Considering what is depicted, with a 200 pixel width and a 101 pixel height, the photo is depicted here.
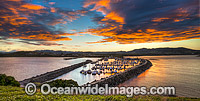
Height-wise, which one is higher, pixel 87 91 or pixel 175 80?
pixel 87 91

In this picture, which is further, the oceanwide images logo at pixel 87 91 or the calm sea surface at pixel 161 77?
the calm sea surface at pixel 161 77

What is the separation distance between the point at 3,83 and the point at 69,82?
11.7m

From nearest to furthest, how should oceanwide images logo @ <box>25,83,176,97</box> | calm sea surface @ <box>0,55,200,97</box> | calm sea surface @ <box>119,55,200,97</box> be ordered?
oceanwide images logo @ <box>25,83,176,97</box> → calm sea surface @ <box>119,55,200,97</box> → calm sea surface @ <box>0,55,200,97</box>

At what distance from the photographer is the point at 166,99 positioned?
46.4ft

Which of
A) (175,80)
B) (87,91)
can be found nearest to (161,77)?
(175,80)

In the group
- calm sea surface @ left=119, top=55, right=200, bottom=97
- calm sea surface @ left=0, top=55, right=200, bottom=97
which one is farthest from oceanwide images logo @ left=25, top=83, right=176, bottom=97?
calm sea surface @ left=0, top=55, right=200, bottom=97

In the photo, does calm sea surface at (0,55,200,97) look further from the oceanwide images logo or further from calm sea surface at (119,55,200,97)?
the oceanwide images logo

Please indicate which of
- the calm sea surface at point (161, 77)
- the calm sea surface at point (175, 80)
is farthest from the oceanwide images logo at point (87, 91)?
the calm sea surface at point (161, 77)

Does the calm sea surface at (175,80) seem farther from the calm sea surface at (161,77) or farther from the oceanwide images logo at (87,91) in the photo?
the oceanwide images logo at (87,91)

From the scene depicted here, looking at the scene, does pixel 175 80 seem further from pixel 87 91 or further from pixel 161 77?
pixel 87 91

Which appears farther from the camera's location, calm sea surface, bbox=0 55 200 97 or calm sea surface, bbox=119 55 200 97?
calm sea surface, bbox=0 55 200 97

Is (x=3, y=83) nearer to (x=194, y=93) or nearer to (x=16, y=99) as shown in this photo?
(x=16, y=99)

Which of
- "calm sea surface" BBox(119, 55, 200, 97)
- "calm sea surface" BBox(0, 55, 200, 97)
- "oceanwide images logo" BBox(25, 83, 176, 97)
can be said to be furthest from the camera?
"calm sea surface" BBox(0, 55, 200, 97)

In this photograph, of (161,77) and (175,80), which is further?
(161,77)
